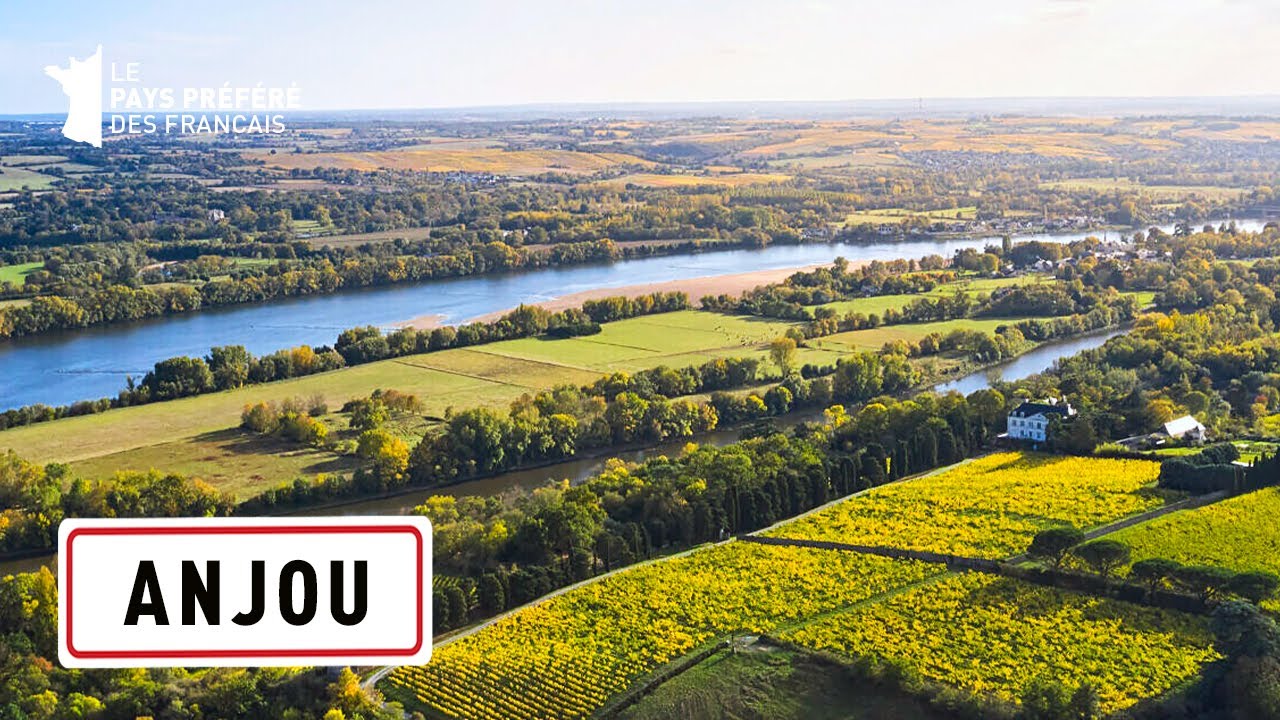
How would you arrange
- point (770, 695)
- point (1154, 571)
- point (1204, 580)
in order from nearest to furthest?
1. point (770, 695)
2. point (1204, 580)
3. point (1154, 571)

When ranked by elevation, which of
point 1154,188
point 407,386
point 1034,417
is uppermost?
point 1154,188

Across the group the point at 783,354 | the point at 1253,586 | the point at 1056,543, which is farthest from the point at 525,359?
the point at 1253,586

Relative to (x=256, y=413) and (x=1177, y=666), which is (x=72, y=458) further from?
(x=1177, y=666)

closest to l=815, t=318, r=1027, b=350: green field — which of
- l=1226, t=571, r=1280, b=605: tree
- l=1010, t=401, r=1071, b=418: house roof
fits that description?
l=1010, t=401, r=1071, b=418: house roof

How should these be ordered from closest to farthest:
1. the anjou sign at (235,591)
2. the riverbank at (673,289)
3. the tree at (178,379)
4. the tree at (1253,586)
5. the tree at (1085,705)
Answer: the anjou sign at (235,591), the tree at (1085,705), the tree at (1253,586), the tree at (178,379), the riverbank at (673,289)

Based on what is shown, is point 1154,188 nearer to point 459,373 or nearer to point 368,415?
point 459,373

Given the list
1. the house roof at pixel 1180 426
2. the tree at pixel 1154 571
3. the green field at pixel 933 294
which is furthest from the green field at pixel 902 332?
the tree at pixel 1154 571

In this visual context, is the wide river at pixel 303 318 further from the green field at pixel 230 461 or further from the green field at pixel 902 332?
the green field at pixel 902 332
